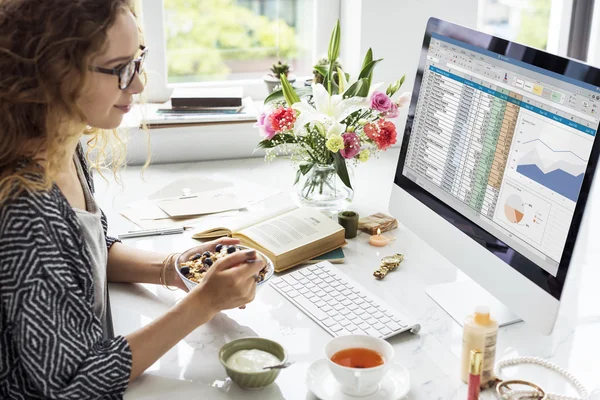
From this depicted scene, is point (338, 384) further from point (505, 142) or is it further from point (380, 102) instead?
point (380, 102)

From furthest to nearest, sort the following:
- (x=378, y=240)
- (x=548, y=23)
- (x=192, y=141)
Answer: (x=548, y=23) < (x=192, y=141) < (x=378, y=240)

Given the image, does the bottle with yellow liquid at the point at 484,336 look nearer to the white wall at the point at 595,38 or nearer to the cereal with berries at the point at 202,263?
the cereal with berries at the point at 202,263

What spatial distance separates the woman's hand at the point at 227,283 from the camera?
1165 millimetres

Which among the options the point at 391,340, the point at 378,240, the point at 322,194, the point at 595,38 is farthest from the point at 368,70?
the point at 595,38

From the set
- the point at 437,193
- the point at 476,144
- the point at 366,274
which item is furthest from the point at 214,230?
the point at 476,144

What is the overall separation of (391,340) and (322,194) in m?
0.60

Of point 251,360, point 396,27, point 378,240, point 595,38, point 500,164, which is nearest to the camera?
point 251,360

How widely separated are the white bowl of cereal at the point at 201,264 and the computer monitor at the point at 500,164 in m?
0.31

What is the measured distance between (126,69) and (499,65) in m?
0.59

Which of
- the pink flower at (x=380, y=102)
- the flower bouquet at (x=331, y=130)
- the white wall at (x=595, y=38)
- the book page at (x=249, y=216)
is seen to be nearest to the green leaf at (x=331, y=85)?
the flower bouquet at (x=331, y=130)

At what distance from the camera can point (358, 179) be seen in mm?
2027

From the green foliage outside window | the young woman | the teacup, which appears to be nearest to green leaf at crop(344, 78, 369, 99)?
the young woman

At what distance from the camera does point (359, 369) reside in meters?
1.02

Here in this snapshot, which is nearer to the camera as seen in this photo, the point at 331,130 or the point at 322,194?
the point at 331,130
